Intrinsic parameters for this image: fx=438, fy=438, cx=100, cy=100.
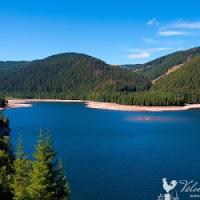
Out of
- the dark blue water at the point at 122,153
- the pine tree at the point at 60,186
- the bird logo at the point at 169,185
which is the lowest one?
the bird logo at the point at 169,185

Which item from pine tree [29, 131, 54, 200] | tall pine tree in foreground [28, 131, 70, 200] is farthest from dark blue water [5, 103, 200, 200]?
pine tree [29, 131, 54, 200]

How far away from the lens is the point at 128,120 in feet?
600

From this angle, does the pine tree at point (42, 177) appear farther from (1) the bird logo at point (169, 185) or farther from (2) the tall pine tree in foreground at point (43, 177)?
(1) the bird logo at point (169, 185)

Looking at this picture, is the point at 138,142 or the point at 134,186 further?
the point at 138,142

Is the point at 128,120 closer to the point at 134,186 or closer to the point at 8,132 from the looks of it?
the point at 8,132

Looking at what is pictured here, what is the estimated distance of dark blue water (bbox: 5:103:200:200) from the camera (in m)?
73.1

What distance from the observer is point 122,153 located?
103312mm

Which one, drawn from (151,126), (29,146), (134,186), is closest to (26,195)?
(134,186)

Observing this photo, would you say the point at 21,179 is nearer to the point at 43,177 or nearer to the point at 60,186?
the point at 60,186

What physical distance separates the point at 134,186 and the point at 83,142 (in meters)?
49.0

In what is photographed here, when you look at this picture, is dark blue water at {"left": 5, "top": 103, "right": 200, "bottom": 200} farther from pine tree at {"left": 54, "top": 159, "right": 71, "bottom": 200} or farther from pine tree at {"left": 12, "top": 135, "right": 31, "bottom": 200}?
pine tree at {"left": 54, "top": 159, "right": 71, "bottom": 200}

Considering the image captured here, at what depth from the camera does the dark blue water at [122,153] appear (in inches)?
2879

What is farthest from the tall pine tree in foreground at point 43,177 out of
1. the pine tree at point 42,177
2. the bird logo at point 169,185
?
the bird logo at point 169,185

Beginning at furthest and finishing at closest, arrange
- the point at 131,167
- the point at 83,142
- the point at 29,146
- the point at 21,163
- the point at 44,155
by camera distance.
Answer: the point at 83,142 < the point at 29,146 < the point at 131,167 < the point at 21,163 < the point at 44,155
